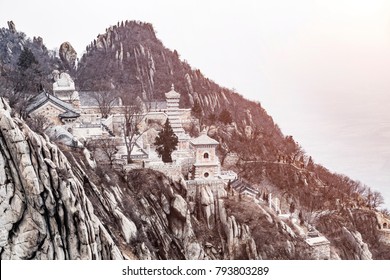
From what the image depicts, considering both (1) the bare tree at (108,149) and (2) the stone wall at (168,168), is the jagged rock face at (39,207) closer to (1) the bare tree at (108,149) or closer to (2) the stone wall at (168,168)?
(1) the bare tree at (108,149)

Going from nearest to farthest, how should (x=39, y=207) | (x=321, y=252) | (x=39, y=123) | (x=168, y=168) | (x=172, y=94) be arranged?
(x=39, y=207) < (x=321, y=252) < (x=39, y=123) < (x=168, y=168) < (x=172, y=94)

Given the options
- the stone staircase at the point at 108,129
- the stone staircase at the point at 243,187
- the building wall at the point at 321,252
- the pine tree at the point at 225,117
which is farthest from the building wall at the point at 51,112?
the building wall at the point at 321,252

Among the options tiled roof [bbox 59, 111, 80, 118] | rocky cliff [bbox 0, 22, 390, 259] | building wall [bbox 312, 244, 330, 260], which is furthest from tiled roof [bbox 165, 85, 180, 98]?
building wall [bbox 312, 244, 330, 260]

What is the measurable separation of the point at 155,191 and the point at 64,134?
100cm

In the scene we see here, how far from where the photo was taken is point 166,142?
545cm

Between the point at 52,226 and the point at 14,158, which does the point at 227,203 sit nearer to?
the point at 52,226

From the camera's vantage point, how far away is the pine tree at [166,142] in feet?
17.9

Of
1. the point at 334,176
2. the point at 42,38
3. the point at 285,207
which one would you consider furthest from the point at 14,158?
the point at 334,176

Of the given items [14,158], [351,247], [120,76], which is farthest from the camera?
[120,76]

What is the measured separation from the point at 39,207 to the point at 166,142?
4.31 ft

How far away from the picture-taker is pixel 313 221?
17.6ft

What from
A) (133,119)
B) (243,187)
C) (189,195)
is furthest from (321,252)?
(133,119)

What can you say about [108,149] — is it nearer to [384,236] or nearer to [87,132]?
[87,132]

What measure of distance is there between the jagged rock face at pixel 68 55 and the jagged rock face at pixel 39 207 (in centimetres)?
87
